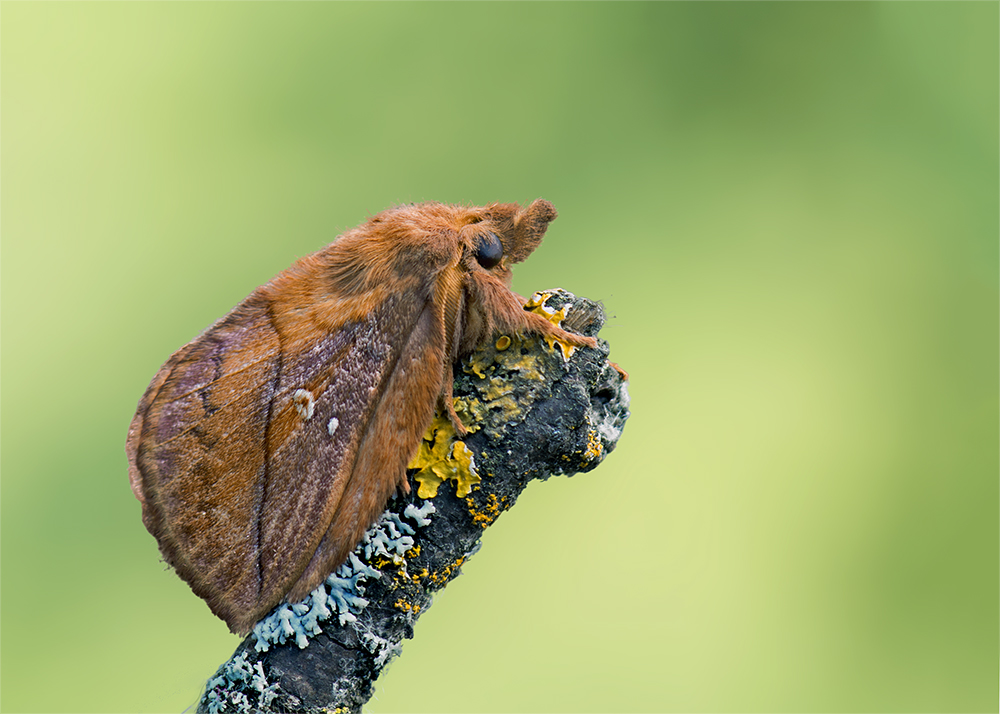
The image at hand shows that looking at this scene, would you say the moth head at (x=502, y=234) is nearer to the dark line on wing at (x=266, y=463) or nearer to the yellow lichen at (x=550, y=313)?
the yellow lichen at (x=550, y=313)

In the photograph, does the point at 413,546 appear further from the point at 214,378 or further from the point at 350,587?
the point at 214,378

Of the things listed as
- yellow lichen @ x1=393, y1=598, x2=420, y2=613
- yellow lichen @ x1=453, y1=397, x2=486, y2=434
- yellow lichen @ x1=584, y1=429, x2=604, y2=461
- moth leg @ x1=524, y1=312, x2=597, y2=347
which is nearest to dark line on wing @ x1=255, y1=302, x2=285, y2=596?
yellow lichen @ x1=393, y1=598, x2=420, y2=613

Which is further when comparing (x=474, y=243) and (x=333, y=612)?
(x=474, y=243)

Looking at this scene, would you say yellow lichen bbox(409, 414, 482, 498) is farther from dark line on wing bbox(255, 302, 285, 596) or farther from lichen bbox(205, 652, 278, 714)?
lichen bbox(205, 652, 278, 714)

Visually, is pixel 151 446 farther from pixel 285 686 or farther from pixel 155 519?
pixel 285 686

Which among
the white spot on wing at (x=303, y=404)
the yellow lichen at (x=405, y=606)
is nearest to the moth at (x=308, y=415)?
the white spot on wing at (x=303, y=404)

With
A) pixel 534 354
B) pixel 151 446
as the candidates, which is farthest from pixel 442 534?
pixel 151 446
